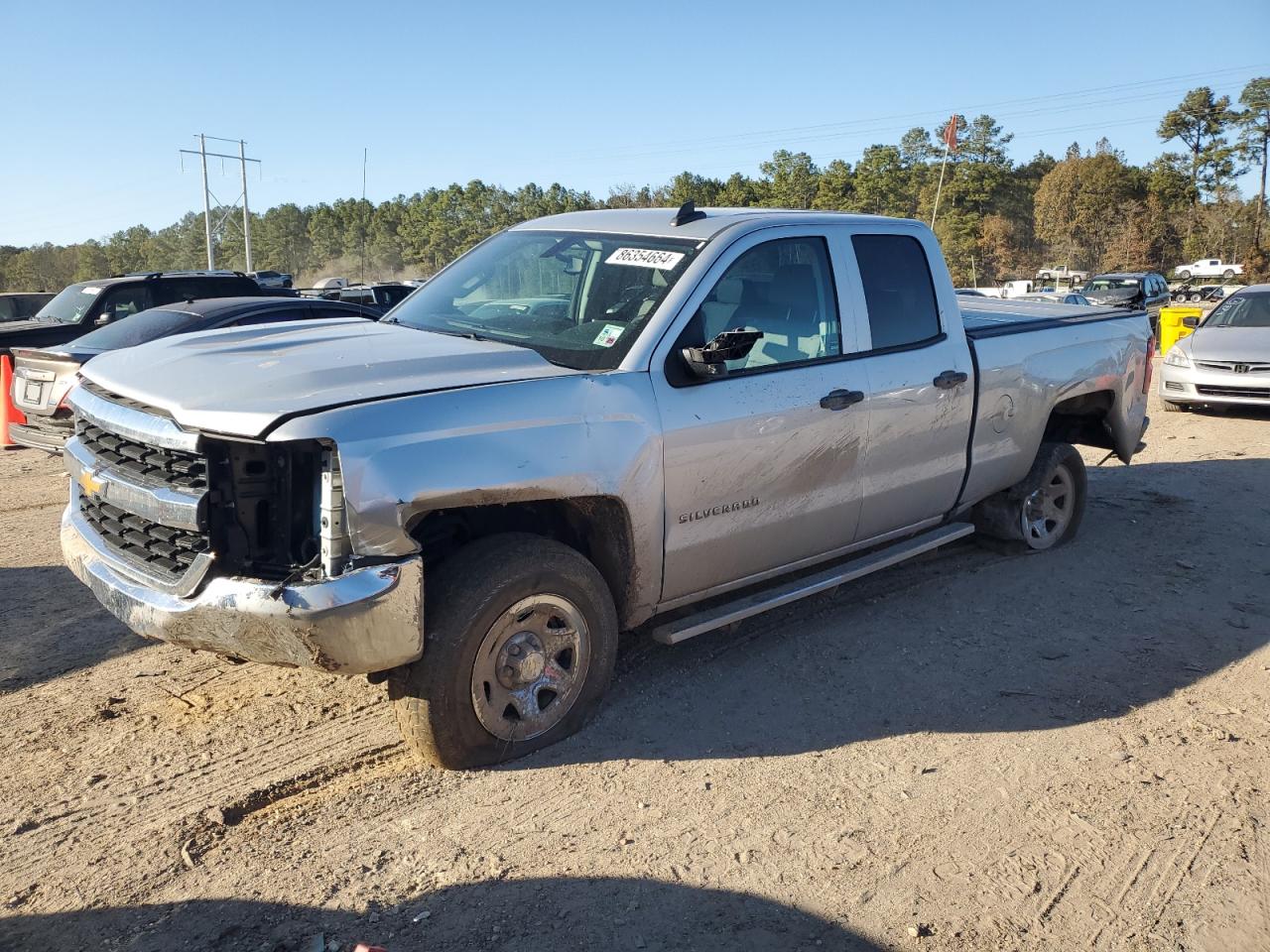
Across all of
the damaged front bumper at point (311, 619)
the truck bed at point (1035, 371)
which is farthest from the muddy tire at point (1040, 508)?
the damaged front bumper at point (311, 619)

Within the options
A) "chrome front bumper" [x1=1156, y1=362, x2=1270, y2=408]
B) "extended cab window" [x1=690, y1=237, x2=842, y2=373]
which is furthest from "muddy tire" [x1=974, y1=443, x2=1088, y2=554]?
"chrome front bumper" [x1=1156, y1=362, x2=1270, y2=408]

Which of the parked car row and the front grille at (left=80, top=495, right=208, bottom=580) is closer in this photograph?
the front grille at (left=80, top=495, right=208, bottom=580)

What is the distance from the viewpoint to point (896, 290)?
522 centimetres

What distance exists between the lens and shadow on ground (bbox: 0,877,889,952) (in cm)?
286

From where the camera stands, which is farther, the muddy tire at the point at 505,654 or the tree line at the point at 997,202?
the tree line at the point at 997,202

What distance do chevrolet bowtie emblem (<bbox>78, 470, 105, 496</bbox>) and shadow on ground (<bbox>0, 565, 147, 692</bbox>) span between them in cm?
109

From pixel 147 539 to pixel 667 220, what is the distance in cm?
262

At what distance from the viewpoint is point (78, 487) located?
164 inches

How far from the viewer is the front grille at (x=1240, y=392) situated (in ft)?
39.1

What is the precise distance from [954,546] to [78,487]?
17.0ft

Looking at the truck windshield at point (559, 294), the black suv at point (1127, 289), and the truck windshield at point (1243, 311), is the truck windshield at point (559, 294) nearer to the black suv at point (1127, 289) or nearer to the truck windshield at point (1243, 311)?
the truck windshield at point (1243, 311)

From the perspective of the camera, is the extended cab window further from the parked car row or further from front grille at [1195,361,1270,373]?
front grille at [1195,361,1270,373]

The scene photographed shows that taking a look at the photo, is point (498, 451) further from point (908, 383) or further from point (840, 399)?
point (908, 383)

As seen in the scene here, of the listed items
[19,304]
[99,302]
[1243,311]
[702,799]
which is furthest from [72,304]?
[1243,311]
